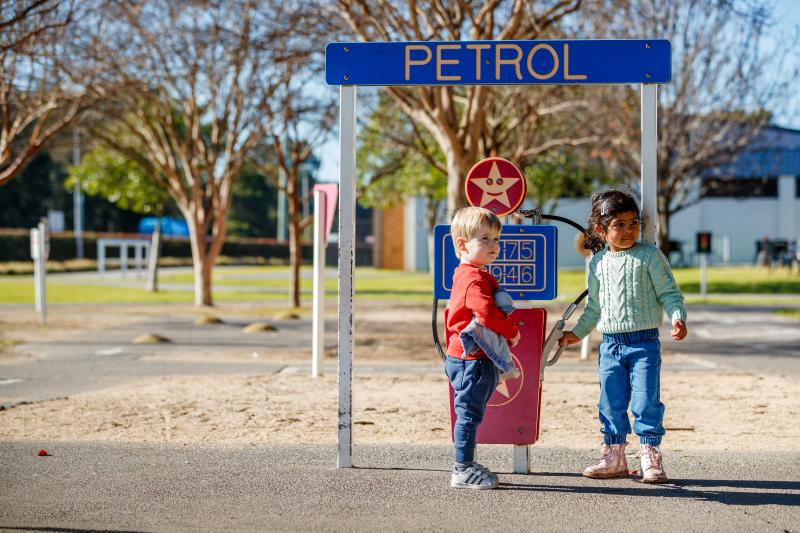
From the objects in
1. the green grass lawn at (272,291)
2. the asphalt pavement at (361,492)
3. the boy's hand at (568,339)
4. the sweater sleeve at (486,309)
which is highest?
the sweater sleeve at (486,309)

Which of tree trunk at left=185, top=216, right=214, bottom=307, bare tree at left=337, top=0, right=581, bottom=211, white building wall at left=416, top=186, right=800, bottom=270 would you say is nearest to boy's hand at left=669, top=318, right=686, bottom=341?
bare tree at left=337, top=0, right=581, bottom=211

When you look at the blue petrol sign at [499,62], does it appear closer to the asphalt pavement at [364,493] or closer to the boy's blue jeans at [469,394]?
the boy's blue jeans at [469,394]

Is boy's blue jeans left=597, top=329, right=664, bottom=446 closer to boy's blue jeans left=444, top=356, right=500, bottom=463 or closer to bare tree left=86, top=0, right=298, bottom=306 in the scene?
boy's blue jeans left=444, top=356, right=500, bottom=463

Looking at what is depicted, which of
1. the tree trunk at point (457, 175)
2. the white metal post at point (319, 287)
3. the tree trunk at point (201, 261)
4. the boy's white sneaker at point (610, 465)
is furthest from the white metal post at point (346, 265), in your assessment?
the tree trunk at point (201, 261)

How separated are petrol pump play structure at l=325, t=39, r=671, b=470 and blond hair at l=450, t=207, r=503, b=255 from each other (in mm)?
553

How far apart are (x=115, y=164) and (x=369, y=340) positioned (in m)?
20.4

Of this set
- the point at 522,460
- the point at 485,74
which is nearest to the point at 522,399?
the point at 522,460

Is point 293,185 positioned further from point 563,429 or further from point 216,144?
point 563,429

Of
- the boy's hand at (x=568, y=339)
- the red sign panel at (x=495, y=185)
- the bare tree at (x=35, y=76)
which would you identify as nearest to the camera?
the boy's hand at (x=568, y=339)

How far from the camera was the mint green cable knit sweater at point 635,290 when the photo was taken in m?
5.38

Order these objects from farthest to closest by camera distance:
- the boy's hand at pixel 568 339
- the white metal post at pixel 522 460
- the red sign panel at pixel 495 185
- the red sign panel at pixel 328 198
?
the red sign panel at pixel 328 198
the red sign panel at pixel 495 185
the white metal post at pixel 522 460
the boy's hand at pixel 568 339

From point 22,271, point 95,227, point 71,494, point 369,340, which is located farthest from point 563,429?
point 95,227

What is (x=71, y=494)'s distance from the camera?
518cm

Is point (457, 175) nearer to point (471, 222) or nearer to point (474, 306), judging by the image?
point (471, 222)
